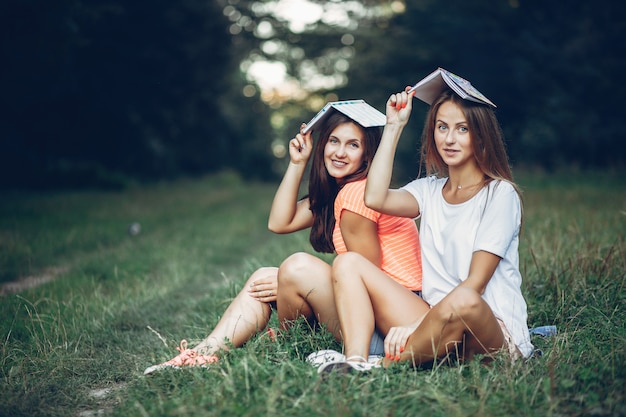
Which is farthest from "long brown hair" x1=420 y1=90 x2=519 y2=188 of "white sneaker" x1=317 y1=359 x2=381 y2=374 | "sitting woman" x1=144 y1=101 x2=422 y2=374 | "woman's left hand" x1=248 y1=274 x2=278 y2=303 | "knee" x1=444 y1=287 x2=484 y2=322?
"woman's left hand" x1=248 y1=274 x2=278 y2=303

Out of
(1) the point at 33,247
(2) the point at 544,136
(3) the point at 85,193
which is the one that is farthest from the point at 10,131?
(2) the point at 544,136

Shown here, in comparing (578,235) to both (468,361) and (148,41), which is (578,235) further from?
(148,41)

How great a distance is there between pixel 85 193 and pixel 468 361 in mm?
12991

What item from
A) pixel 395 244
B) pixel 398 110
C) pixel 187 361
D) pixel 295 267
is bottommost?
pixel 187 361

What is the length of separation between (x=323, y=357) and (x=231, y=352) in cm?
45

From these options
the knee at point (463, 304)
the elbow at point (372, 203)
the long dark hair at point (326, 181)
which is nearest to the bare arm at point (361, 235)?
the elbow at point (372, 203)

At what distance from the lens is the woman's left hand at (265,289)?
11.8 ft

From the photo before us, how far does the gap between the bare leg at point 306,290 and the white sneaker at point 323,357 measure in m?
0.23

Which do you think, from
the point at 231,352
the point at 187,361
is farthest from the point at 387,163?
the point at 187,361

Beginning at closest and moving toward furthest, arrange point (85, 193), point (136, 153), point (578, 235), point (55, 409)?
point (55, 409) < point (578, 235) < point (85, 193) < point (136, 153)

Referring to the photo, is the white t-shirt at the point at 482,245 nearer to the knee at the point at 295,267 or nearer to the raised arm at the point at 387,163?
the raised arm at the point at 387,163

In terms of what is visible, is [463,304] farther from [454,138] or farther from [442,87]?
[442,87]

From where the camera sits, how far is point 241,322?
352 cm

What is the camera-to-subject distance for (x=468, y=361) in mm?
2938
